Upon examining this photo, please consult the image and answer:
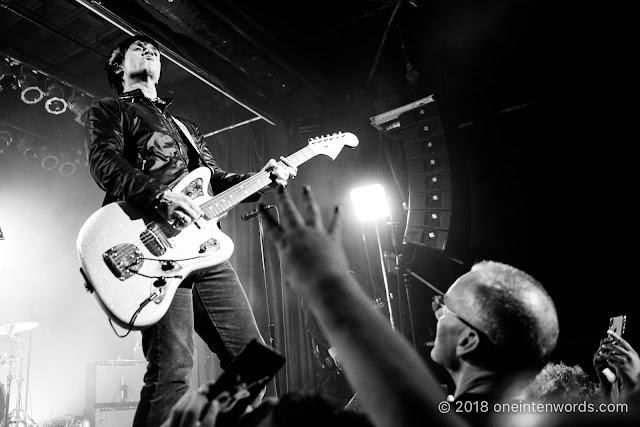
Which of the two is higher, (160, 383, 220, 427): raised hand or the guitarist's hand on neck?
the guitarist's hand on neck

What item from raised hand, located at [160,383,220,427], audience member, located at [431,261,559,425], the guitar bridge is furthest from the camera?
the guitar bridge

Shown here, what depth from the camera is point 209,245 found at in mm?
2592

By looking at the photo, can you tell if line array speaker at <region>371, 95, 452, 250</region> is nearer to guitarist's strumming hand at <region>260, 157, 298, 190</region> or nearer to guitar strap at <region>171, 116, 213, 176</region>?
guitarist's strumming hand at <region>260, 157, 298, 190</region>

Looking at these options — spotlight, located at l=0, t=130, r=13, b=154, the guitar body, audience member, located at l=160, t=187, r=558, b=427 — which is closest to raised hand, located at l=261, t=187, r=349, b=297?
audience member, located at l=160, t=187, r=558, b=427

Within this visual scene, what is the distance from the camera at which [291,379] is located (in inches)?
239

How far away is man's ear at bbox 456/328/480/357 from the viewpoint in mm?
1291

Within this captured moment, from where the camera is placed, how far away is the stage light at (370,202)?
5836 mm

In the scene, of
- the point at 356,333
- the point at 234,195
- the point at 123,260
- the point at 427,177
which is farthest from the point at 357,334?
the point at 427,177

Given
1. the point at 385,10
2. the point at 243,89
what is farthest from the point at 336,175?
the point at 385,10

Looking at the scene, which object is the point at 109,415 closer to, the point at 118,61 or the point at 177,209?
the point at 118,61

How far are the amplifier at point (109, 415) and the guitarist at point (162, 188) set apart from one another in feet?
16.1

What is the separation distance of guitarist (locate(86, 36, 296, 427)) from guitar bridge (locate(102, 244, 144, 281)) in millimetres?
224

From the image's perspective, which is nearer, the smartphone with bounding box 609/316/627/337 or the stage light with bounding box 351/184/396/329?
the smartphone with bounding box 609/316/627/337

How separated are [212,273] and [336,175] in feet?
13.7
